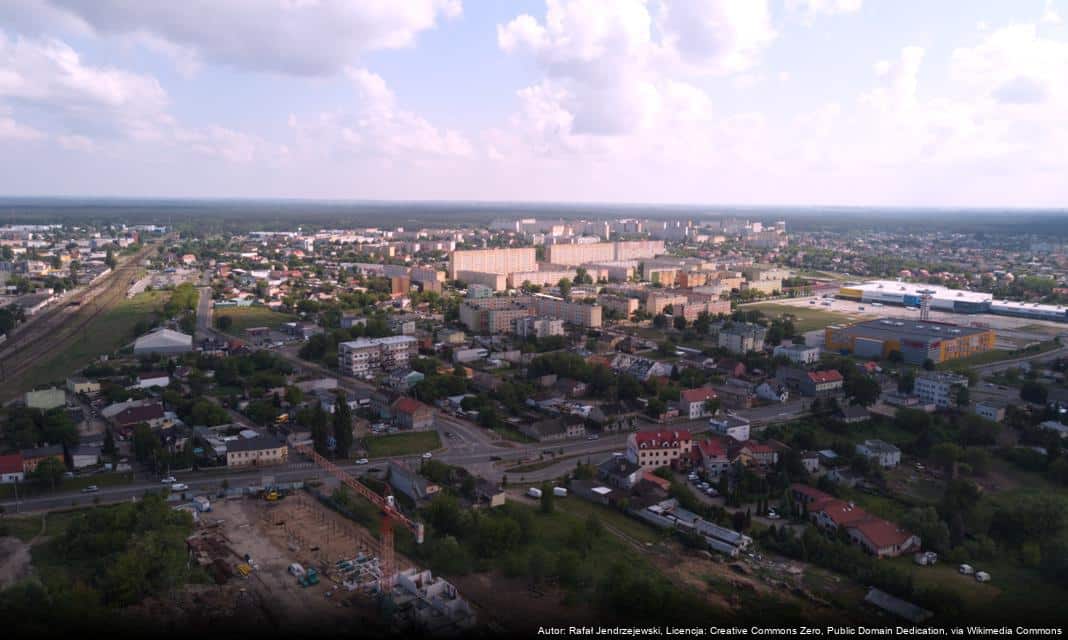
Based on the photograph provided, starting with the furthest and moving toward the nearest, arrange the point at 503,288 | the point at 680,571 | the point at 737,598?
the point at 503,288 → the point at 680,571 → the point at 737,598

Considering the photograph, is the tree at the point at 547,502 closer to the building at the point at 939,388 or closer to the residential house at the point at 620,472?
the residential house at the point at 620,472

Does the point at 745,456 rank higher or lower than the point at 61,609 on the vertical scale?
lower

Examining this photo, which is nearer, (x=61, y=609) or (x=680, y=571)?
(x=61, y=609)

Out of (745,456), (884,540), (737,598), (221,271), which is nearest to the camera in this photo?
(737,598)

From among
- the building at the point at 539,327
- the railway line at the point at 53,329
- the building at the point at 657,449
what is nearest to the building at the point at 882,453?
the building at the point at 657,449

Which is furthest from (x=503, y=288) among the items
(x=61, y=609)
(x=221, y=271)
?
(x=61, y=609)

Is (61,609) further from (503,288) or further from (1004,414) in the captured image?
(503,288)
